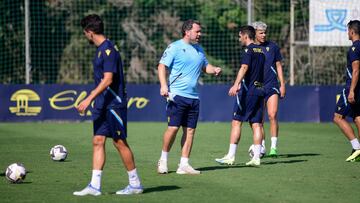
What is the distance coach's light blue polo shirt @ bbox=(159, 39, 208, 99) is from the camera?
12367 mm

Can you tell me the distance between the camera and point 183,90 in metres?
12.4

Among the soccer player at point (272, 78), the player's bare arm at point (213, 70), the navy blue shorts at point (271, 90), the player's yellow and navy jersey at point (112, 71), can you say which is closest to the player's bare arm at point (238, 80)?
the player's bare arm at point (213, 70)

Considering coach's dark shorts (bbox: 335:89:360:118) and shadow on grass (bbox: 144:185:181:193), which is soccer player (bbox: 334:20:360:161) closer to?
coach's dark shorts (bbox: 335:89:360:118)

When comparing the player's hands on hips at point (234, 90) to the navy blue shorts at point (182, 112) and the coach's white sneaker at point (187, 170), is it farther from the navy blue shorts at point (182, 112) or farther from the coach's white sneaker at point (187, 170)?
the coach's white sneaker at point (187, 170)

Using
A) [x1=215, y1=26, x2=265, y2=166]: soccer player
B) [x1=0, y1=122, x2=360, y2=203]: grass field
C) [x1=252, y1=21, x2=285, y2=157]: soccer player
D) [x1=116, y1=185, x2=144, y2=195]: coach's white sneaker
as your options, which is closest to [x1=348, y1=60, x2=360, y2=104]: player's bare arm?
[x1=0, y1=122, x2=360, y2=203]: grass field

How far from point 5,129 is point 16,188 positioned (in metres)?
12.3

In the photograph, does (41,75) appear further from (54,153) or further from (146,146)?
(54,153)

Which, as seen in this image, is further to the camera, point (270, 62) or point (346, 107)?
point (270, 62)

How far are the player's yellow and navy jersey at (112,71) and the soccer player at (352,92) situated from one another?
5210mm

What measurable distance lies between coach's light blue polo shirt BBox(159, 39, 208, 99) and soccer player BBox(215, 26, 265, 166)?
136 centimetres

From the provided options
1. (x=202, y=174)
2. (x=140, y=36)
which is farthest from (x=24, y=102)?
(x=202, y=174)

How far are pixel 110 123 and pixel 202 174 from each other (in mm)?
2599

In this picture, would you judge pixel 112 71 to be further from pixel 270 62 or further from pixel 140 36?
pixel 140 36

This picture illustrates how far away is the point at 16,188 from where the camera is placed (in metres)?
10.9
